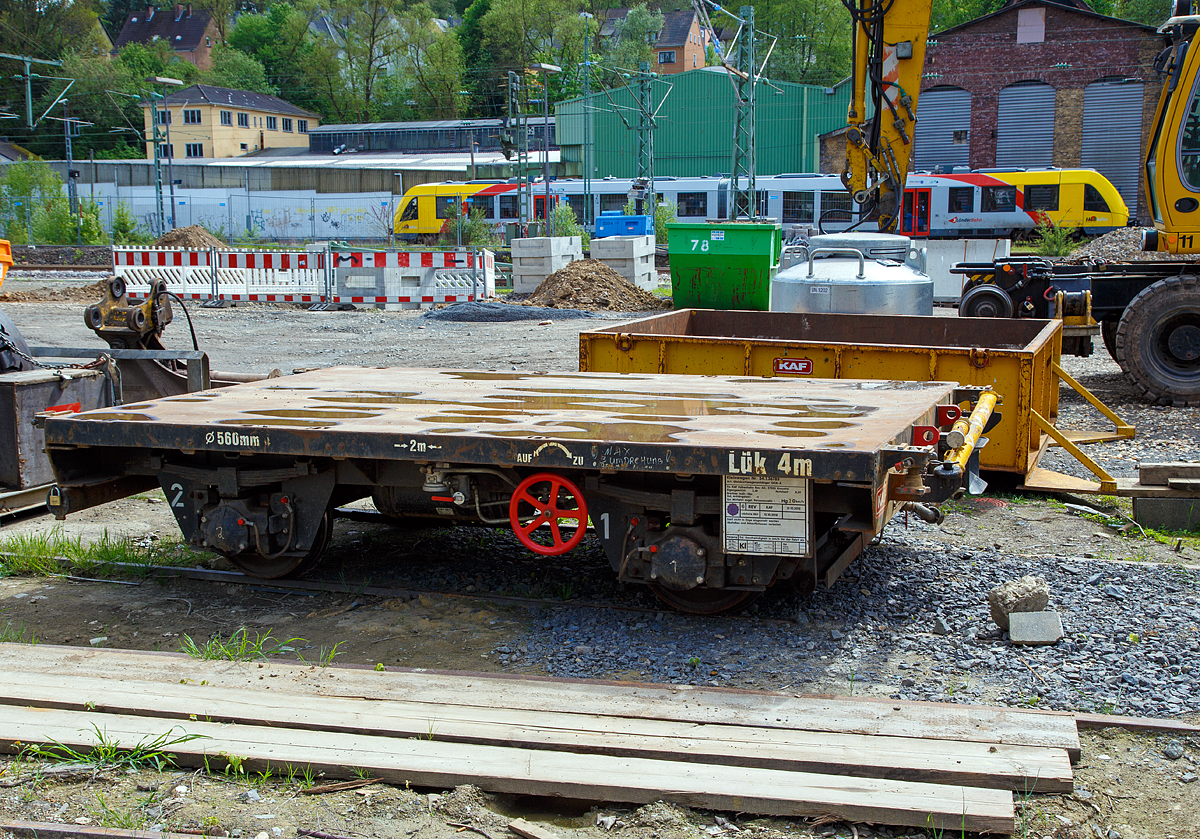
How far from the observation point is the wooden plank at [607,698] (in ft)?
13.4

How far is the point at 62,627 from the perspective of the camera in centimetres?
579

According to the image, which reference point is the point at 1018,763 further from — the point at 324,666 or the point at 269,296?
the point at 269,296

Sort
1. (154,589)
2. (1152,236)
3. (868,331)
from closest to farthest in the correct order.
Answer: (154,589) → (868,331) → (1152,236)

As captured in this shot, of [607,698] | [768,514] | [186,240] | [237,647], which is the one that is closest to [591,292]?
[186,240]

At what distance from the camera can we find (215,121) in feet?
270

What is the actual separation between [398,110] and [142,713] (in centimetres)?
9452

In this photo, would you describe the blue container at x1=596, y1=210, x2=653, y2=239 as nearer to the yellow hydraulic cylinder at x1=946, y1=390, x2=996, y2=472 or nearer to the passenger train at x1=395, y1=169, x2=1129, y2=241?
the passenger train at x1=395, y1=169, x2=1129, y2=241

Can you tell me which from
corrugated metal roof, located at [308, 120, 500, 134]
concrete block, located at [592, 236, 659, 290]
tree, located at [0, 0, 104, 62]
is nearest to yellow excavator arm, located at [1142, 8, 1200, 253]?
concrete block, located at [592, 236, 659, 290]

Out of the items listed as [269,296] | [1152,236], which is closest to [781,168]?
[269,296]

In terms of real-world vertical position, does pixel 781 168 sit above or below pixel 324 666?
above

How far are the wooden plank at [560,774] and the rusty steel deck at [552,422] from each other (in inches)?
53.1

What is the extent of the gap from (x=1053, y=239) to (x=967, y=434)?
1127 inches

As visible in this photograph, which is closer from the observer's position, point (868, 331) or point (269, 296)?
→ point (868, 331)

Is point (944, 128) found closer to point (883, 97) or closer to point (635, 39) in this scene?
point (883, 97)
